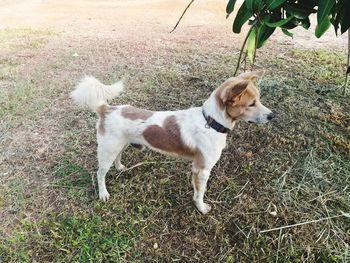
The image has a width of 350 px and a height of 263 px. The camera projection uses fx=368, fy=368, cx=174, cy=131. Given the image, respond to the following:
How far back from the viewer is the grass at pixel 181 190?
2693 mm

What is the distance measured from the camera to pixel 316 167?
3256 millimetres

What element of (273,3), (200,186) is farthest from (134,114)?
(273,3)

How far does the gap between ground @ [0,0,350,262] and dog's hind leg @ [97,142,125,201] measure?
97 mm

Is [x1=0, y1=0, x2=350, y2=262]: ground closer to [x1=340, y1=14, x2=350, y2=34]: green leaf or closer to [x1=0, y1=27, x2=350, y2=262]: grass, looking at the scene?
[x1=0, y1=27, x2=350, y2=262]: grass

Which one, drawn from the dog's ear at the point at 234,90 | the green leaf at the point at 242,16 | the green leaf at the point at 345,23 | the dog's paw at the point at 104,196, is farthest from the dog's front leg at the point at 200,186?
the green leaf at the point at 345,23

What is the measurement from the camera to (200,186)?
2840 millimetres

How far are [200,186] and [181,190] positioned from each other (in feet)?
1.20

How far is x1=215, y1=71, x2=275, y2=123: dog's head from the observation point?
2455 mm

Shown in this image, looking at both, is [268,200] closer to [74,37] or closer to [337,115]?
[337,115]

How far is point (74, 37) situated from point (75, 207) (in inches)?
167

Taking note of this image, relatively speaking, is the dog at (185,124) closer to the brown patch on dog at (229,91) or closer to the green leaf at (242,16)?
the brown patch on dog at (229,91)

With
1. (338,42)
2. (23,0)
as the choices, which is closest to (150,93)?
(338,42)

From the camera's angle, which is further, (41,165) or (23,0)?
(23,0)

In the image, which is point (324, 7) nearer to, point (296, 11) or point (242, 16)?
point (296, 11)
